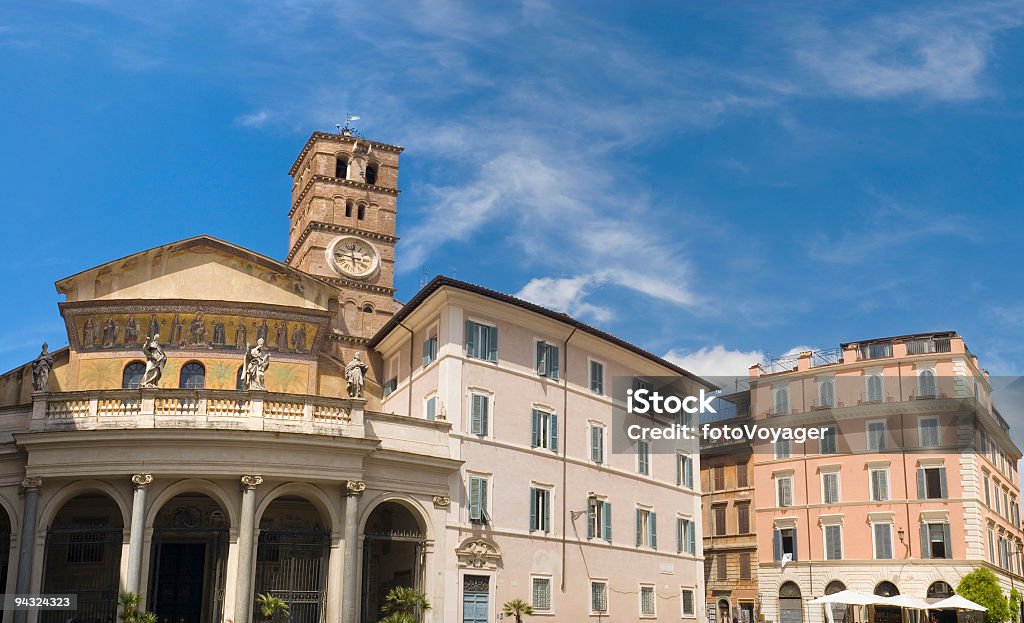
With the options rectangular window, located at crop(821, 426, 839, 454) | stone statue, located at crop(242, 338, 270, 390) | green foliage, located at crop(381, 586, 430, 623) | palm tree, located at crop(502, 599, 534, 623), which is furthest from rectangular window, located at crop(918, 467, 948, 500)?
stone statue, located at crop(242, 338, 270, 390)

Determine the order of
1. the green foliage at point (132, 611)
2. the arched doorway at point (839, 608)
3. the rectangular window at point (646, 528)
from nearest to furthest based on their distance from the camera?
1. the green foliage at point (132, 611)
2. the rectangular window at point (646, 528)
3. the arched doorway at point (839, 608)

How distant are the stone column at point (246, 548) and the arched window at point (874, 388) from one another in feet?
130

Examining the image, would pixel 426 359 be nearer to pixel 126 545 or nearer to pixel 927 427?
pixel 126 545

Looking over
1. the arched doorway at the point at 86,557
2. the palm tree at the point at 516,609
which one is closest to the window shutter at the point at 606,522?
the palm tree at the point at 516,609

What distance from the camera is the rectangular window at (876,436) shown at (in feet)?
189

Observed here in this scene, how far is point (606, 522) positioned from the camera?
39812 millimetres

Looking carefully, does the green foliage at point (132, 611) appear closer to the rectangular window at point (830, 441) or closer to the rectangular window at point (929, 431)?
the rectangular window at point (830, 441)

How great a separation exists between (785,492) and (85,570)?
132ft

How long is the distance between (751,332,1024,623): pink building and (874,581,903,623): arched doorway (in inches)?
2.9

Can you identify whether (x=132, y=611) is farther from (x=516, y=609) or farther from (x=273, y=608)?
(x=516, y=609)

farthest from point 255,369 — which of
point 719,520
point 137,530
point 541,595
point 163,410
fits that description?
point 719,520

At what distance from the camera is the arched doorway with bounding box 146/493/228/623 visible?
32594 millimetres

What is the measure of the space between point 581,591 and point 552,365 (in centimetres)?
806

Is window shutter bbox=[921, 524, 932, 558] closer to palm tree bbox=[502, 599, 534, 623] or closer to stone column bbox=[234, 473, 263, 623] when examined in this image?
palm tree bbox=[502, 599, 534, 623]
